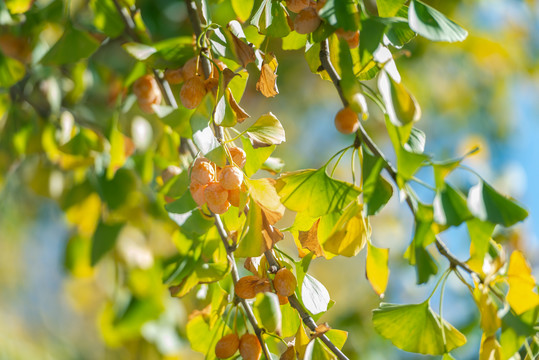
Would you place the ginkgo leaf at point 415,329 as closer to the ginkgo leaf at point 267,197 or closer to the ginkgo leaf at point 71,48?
the ginkgo leaf at point 267,197

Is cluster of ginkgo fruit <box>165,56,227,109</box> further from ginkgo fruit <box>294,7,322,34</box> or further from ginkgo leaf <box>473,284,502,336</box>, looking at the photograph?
ginkgo leaf <box>473,284,502,336</box>

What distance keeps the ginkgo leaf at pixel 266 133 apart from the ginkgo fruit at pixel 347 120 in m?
0.03

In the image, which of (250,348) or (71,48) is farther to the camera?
(71,48)

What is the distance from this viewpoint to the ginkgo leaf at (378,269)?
0.91 ft

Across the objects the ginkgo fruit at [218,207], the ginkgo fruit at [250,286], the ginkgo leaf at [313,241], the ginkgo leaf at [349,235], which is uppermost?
the ginkgo fruit at [218,207]

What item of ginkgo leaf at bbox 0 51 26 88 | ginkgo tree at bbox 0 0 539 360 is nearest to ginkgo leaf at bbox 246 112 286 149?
ginkgo tree at bbox 0 0 539 360

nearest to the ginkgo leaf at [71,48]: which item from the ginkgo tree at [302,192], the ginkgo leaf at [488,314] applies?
the ginkgo tree at [302,192]

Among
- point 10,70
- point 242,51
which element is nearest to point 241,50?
point 242,51

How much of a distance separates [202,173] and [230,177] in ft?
0.06

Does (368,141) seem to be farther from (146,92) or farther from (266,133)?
(146,92)

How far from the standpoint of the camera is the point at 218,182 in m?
0.27

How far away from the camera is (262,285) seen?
0.29 meters

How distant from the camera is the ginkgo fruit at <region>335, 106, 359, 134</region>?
10.3 inches

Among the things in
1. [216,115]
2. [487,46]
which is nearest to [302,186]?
[216,115]
